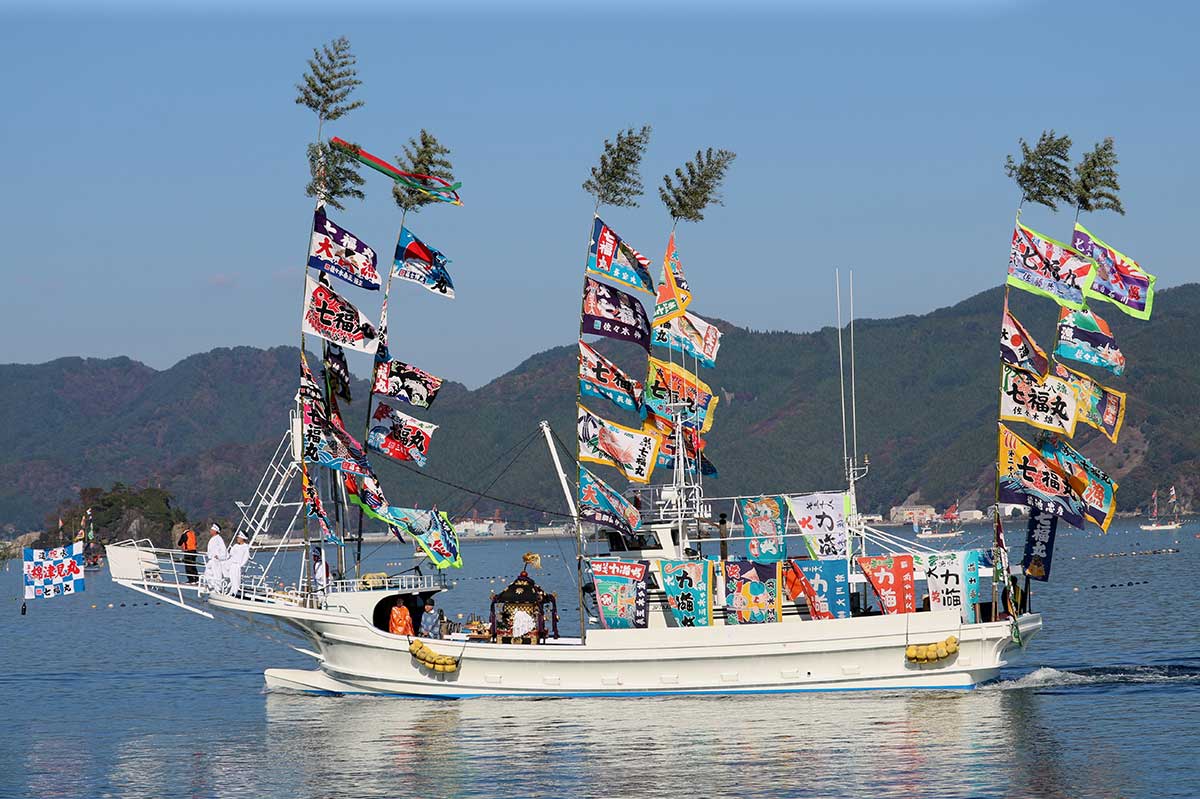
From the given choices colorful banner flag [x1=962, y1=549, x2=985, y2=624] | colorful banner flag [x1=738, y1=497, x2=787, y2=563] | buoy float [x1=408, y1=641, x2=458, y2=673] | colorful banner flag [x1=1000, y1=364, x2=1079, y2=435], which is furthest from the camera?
buoy float [x1=408, y1=641, x2=458, y2=673]

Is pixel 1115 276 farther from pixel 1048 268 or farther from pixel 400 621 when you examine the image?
pixel 400 621

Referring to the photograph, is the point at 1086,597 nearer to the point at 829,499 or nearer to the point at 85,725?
the point at 829,499

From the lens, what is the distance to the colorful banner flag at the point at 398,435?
1817 inches

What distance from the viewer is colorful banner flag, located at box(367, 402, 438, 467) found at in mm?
46156

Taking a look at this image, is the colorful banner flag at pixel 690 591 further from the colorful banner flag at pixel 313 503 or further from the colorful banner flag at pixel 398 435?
the colorful banner flag at pixel 313 503

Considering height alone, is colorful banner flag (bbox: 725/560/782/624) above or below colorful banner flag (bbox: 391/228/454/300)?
below

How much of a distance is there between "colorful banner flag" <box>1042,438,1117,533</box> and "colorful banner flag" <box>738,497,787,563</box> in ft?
24.9

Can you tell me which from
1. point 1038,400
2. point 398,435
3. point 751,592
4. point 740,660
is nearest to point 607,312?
point 398,435

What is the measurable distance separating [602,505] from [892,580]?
8.21 meters

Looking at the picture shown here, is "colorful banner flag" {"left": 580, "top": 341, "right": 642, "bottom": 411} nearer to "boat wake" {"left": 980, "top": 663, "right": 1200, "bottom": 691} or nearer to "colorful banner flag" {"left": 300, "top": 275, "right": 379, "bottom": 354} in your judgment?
"colorful banner flag" {"left": 300, "top": 275, "right": 379, "bottom": 354}

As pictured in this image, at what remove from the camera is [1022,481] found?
1746 inches

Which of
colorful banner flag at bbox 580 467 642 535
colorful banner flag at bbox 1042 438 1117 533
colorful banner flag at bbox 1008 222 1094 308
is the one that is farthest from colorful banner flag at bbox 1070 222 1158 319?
colorful banner flag at bbox 580 467 642 535

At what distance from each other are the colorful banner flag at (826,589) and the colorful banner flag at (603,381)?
7.03 metres

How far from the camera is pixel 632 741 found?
3747 centimetres
